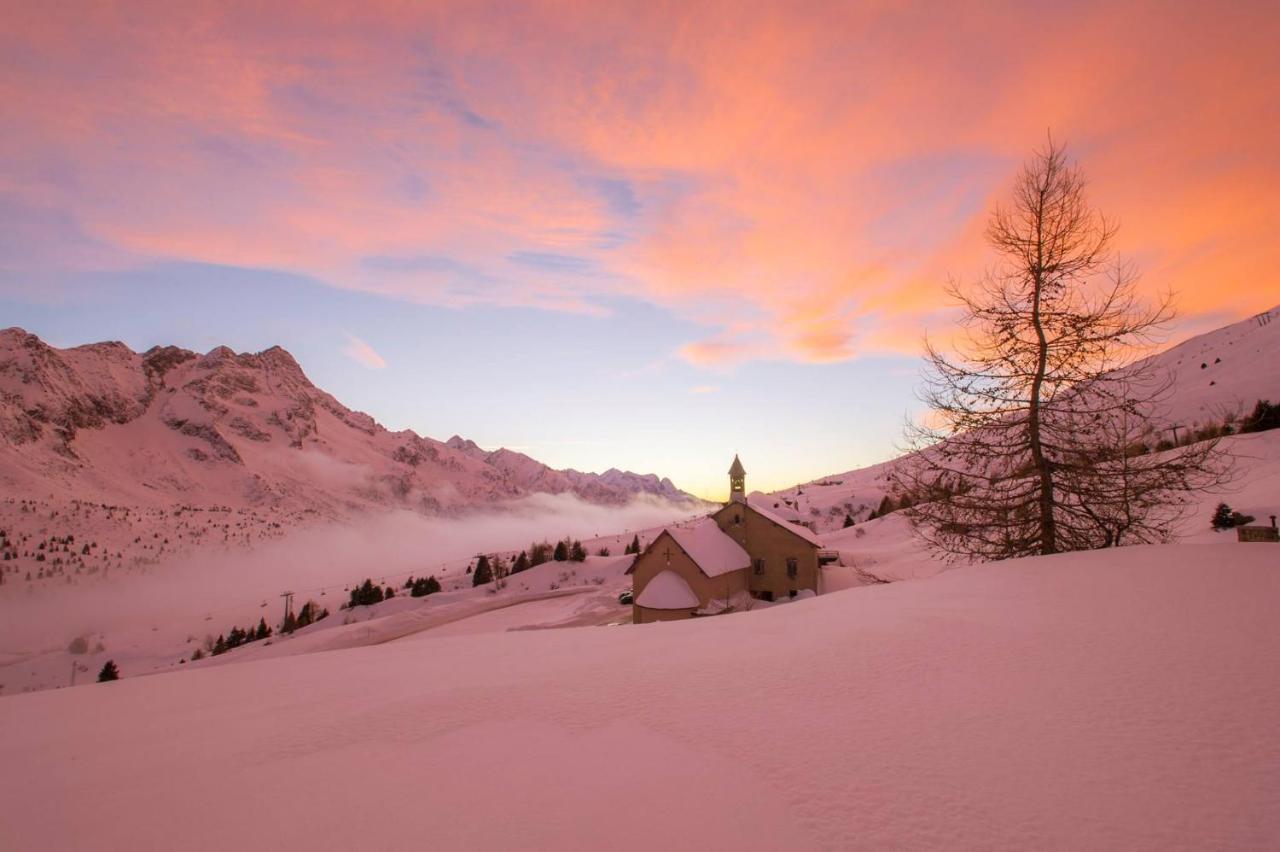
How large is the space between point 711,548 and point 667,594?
15.8 feet

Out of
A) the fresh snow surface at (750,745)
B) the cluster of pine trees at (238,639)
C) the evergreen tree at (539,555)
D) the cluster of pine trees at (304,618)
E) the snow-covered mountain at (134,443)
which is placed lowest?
the cluster of pine trees at (238,639)

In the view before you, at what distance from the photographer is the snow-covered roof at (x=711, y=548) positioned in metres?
31.4

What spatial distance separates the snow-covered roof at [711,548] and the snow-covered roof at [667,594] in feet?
5.16

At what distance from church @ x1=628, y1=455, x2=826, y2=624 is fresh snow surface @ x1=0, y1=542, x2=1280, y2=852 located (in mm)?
25753

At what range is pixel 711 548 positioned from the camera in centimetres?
3334

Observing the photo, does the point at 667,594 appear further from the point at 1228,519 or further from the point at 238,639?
the point at 238,639

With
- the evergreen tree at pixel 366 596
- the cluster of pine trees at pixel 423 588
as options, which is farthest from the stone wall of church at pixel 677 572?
the evergreen tree at pixel 366 596

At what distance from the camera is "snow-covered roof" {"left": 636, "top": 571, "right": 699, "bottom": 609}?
29.6 metres

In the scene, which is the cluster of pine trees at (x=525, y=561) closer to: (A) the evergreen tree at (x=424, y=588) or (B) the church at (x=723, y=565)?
(A) the evergreen tree at (x=424, y=588)

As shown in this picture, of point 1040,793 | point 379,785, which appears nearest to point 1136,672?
point 1040,793

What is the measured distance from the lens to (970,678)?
11.5ft

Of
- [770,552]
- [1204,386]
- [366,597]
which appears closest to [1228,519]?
[770,552]

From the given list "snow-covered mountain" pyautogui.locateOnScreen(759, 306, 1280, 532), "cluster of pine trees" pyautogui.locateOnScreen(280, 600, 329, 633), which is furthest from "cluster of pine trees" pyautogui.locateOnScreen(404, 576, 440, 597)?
"snow-covered mountain" pyautogui.locateOnScreen(759, 306, 1280, 532)

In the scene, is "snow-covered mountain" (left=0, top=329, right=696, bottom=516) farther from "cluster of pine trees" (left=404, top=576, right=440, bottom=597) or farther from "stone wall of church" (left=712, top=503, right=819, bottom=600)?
"stone wall of church" (left=712, top=503, right=819, bottom=600)
